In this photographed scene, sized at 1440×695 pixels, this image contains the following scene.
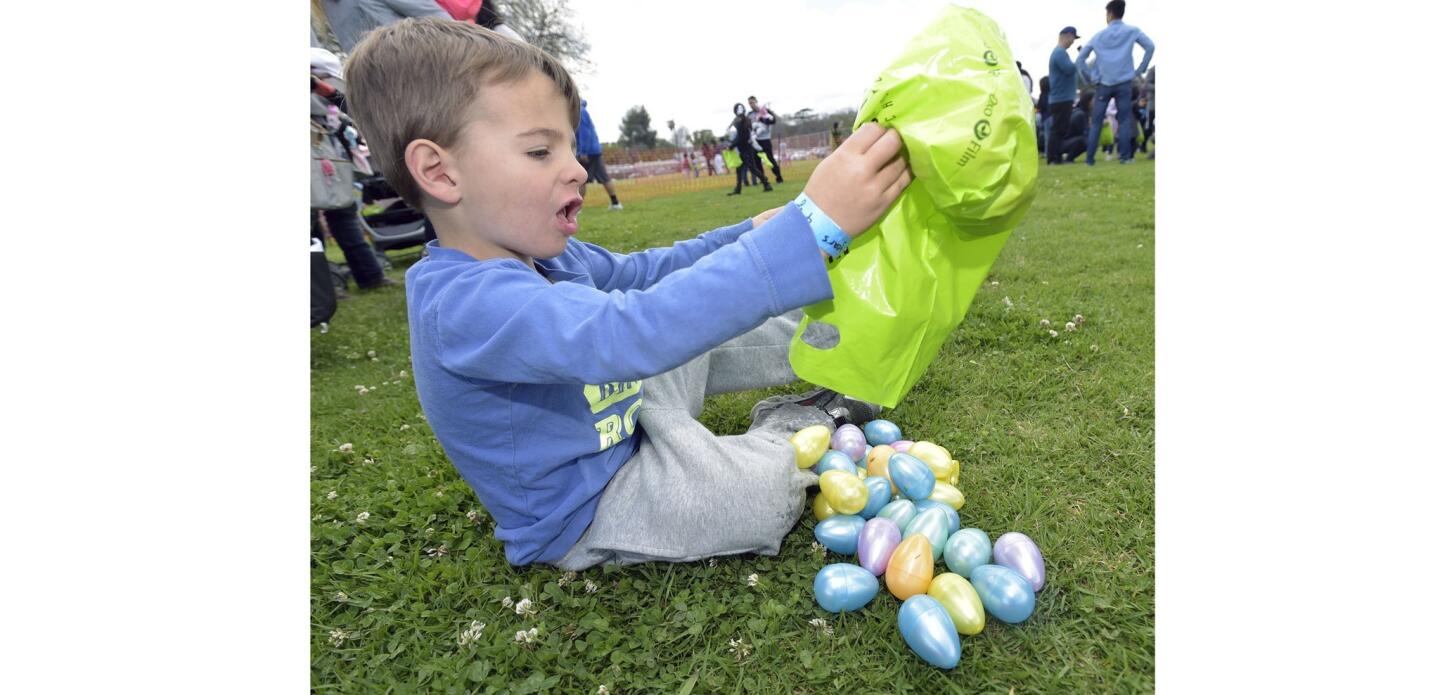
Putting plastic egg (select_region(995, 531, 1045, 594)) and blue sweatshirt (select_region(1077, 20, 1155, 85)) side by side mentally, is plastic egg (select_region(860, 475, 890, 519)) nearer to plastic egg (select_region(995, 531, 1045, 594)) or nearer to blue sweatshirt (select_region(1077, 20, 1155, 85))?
plastic egg (select_region(995, 531, 1045, 594))

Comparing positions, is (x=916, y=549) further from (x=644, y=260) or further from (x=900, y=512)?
(x=644, y=260)

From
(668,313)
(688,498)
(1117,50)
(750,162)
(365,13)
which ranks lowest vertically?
(750,162)

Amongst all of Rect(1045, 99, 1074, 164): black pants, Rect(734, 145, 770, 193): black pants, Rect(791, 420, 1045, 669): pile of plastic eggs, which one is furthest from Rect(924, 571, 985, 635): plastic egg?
Rect(1045, 99, 1074, 164): black pants

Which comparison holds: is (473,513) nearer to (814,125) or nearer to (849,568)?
(849,568)

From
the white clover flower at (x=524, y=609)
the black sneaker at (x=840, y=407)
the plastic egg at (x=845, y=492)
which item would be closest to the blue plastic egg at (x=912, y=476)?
the plastic egg at (x=845, y=492)

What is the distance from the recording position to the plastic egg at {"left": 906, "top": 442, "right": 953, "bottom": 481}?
2021 millimetres

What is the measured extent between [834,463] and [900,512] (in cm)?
25

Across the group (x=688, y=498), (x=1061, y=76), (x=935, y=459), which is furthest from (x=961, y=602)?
(x=1061, y=76)

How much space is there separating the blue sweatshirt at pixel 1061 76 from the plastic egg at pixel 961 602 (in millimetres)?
10995

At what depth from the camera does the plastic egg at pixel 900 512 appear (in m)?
1.85

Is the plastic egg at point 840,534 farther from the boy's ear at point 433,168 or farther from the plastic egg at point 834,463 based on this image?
the boy's ear at point 433,168

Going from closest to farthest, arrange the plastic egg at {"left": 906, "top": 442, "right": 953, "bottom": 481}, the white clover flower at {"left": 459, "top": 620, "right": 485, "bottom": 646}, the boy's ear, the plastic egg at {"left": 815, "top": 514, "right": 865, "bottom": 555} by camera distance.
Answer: the boy's ear < the white clover flower at {"left": 459, "top": 620, "right": 485, "bottom": 646} < the plastic egg at {"left": 815, "top": 514, "right": 865, "bottom": 555} < the plastic egg at {"left": 906, "top": 442, "right": 953, "bottom": 481}

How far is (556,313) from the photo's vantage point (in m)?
1.33

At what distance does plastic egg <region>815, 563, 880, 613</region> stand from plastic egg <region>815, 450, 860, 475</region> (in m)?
0.39
